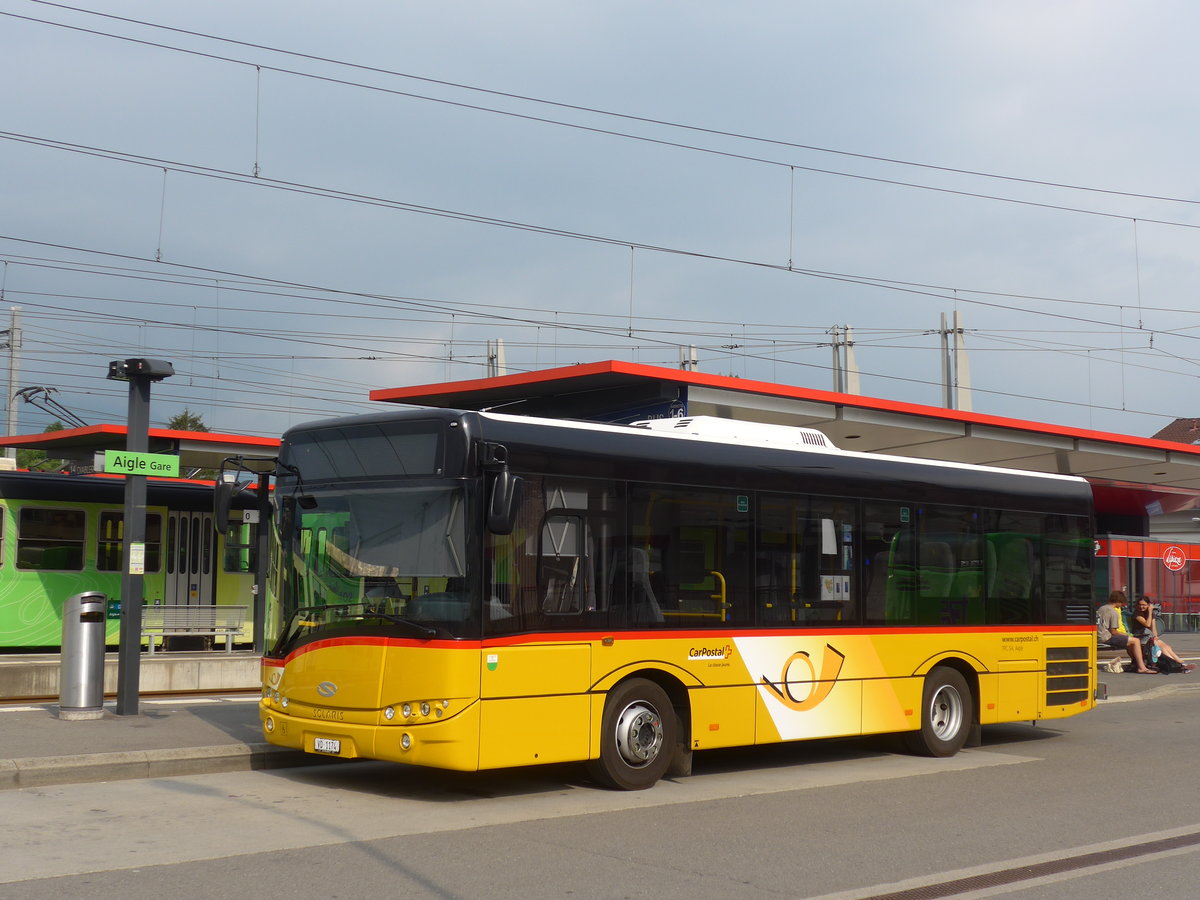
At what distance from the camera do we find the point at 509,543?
9.89 meters

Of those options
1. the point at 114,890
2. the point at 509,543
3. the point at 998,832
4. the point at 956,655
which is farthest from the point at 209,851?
the point at 956,655

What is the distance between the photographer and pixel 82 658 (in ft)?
44.1

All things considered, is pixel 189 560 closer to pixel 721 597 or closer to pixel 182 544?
pixel 182 544

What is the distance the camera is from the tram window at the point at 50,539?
20.3 m

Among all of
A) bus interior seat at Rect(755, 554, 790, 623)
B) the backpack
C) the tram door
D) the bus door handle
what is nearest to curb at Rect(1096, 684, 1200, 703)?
the backpack

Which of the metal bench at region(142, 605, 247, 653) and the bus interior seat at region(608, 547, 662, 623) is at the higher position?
the bus interior seat at region(608, 547, 662, 623)

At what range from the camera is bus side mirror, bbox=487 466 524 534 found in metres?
9.43

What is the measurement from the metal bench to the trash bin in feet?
21.1

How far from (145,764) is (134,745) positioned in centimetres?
81

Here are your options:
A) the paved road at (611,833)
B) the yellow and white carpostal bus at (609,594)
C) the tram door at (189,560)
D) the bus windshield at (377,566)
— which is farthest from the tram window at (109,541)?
the bus windshield at (377,566)

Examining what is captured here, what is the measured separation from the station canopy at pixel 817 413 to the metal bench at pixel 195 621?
422 cm

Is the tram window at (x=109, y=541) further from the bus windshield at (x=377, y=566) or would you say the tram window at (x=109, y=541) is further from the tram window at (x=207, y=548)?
the bus windshield at (x=377, y=566)

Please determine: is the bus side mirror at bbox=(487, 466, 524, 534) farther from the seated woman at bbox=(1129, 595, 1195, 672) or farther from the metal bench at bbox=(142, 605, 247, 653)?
the seated woman at bbox=(1129, 595, 1195, 672)

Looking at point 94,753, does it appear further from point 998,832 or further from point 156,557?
point 156,557
